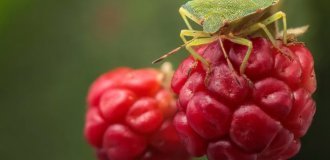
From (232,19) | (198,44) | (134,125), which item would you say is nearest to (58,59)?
(134,125)

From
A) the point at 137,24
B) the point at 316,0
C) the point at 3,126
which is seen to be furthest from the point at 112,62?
the point at 316,0

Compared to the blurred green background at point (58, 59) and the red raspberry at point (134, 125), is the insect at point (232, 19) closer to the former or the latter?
the red raspberry at point (134, 125)

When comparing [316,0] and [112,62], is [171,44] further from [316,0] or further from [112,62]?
[316,0]

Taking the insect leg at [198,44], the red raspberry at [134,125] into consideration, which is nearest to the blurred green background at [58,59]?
the red raspberry at [134,125]

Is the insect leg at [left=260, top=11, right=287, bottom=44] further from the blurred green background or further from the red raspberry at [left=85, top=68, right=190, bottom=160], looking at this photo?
the blurred green background

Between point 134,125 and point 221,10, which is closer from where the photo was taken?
point 221,10

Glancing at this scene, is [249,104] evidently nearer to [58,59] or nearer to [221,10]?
[221,10]
